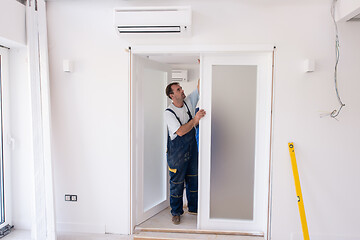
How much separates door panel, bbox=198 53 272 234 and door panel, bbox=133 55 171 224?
2.16 feet

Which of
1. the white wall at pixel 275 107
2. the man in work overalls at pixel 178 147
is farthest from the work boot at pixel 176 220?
the white wall at pixel 275 107

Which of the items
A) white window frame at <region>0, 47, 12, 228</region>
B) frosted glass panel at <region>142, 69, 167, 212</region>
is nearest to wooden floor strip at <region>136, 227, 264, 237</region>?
frosted glass panel at <region>142, 69, 167, 212</region>

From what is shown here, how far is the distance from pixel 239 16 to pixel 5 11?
6.77ft

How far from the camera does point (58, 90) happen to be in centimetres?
259

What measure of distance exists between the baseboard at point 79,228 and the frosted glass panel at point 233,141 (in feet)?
3.84

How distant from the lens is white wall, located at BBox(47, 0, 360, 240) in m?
2.37

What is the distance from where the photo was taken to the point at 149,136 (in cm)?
298

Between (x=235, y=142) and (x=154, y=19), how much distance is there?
1425mm

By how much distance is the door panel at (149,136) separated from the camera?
2.71 meters

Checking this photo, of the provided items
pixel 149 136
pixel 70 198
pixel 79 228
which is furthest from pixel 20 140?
pixel 149 136

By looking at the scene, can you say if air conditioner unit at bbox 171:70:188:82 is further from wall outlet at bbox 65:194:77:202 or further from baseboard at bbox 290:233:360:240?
baseboard at bbox 290:233:360:240

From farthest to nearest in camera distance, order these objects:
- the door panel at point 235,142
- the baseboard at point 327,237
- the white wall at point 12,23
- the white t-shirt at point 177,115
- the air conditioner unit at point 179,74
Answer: the air conditioner unit at point 179,74
the white t-shirt at point 177,115
the door panel at point 235,142
the baseboard at point 327,237
the white wall at point 12,23

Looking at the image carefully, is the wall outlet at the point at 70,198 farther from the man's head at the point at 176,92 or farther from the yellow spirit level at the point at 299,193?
the yellow spirit level at the point at 299,193

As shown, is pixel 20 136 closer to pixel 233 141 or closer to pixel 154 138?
pixel 154 138
